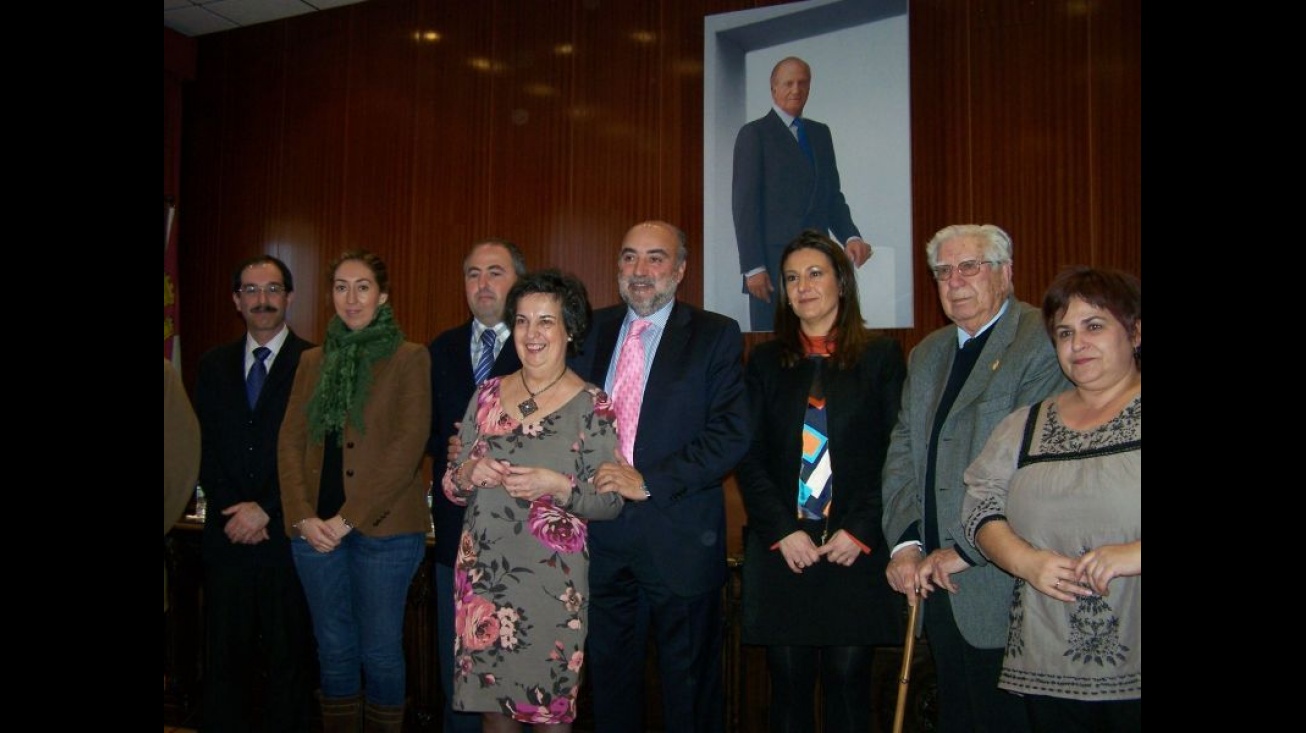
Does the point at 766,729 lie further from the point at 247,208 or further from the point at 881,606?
the point at 247,208

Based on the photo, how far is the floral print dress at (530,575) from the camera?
2266 mm

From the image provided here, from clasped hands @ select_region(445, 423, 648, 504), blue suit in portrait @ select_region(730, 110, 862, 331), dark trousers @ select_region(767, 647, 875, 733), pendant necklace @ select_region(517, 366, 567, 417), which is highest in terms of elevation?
blue suit in portrait @ select_region(730, 110, 862, 331)

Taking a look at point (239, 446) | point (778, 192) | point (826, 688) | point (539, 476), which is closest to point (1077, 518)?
point (826, 688)

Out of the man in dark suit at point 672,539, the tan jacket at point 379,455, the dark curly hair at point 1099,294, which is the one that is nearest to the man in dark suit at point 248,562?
the tan jacket at point 379,455

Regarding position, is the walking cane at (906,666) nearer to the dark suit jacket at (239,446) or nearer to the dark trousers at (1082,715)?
the dark trousers at (1082,715)

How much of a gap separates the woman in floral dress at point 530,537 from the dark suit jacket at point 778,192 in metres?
2.19

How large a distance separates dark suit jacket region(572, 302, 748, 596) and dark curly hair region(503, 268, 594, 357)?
0.19 m

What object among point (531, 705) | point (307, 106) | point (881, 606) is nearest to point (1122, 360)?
point (881, 606)

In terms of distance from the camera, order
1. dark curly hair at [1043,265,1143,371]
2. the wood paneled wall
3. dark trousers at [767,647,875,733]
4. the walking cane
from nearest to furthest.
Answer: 1. dark curly hair at [1043,265,1143,371]
2. the walking cane
3. dark trousers at [767,647,875,733]
4. the wood paneled wall

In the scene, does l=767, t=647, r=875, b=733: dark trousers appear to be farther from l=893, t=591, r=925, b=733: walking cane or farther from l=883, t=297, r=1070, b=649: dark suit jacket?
l=883, t=297, r=1070, b=649: dark suit jacket

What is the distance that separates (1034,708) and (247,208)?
18.5 feet

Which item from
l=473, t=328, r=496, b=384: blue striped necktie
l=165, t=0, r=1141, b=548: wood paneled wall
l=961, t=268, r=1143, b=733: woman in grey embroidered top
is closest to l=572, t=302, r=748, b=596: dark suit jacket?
l=473, t=328, r=496, b=384: blue striped necktie

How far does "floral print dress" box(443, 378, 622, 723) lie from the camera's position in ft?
7.43
